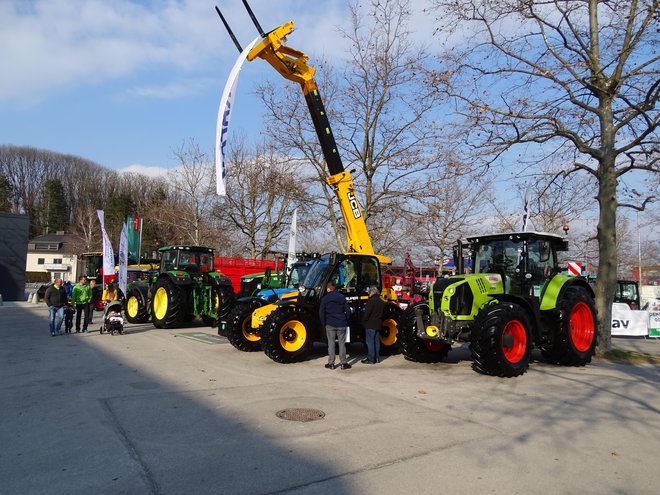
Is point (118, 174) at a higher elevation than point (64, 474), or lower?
higher

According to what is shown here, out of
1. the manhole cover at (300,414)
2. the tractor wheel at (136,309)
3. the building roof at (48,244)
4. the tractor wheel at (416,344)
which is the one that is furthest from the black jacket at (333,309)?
the building roof at (48,244)

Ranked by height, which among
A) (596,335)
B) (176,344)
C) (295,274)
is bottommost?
(176,344)

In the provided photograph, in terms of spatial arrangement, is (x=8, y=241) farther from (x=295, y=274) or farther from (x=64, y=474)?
(x=64, y=474)

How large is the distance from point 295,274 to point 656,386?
303 inches

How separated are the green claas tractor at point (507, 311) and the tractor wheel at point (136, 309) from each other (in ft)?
34.1

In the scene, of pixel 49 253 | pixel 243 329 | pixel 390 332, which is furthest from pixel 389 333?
pixel 49 253

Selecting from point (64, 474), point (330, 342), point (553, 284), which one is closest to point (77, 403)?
point (64, 474)

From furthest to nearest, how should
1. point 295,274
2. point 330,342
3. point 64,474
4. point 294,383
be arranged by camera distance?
point 295,274
point 330,342
point 294,383
point 64,474

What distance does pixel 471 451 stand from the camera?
16.5 ft

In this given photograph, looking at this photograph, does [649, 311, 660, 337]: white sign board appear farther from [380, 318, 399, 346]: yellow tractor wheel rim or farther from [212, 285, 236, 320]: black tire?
[212, 285, 236, 320]: black tire

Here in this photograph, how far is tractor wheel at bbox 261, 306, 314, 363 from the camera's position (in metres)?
9.70

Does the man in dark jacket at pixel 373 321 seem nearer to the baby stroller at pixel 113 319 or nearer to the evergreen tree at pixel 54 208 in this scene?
the baby stroller at pixel 113 319

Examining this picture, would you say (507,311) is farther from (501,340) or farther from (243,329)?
(243,329)

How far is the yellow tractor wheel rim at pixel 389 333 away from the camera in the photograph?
456 inches
